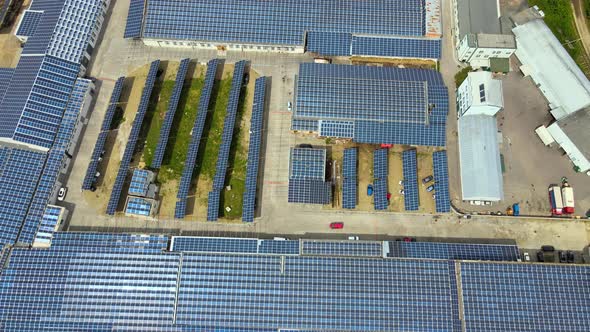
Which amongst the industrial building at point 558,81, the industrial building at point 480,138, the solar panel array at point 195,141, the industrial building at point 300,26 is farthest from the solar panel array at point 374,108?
the industrial building at point 558,81

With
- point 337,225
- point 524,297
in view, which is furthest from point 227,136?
point 524,297

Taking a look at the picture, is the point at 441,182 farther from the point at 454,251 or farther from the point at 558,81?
the point at 558,81

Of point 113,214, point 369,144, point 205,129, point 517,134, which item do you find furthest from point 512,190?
point 113,214

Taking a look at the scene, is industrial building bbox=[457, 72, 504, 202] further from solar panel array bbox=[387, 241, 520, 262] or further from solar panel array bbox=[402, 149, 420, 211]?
solar panel array bbox=[387, 241, 520, 262]

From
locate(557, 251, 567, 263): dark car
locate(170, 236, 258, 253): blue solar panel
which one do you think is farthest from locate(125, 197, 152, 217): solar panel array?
locate(557, 251, 567, 263): dark car

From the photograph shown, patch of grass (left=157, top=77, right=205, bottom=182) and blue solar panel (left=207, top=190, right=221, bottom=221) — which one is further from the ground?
patch of grass (left=157, top=77, right=205, bottom=182)

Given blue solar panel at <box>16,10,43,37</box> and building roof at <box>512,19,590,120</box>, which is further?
blue solar panel at <box>16,10,43,37</box>
